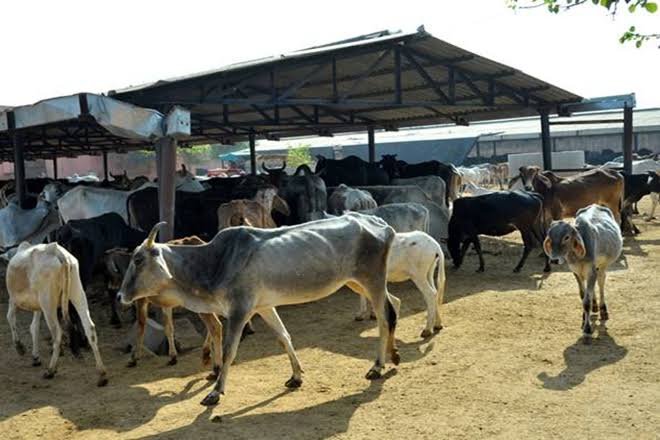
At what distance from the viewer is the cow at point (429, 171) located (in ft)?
57.3

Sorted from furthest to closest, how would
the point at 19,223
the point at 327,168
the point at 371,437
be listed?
the point at 327,168, the point at 19,223, the point at 371,437

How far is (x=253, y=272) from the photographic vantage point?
5.87 m

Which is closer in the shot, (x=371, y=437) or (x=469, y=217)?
(x=371, y=437)

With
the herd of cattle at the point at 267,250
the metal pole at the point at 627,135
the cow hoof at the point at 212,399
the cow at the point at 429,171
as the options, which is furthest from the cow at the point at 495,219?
the cow hoof at the point at 212,399

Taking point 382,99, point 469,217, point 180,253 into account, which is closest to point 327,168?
point 382,99

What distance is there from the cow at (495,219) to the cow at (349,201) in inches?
62.3

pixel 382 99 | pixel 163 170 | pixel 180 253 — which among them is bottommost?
pixel 180 253

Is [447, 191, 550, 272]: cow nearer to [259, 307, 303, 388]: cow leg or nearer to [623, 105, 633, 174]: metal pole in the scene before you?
[623, 105, 633, 174]: metal pole

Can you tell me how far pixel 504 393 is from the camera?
569cm

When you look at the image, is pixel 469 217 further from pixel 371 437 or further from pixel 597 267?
pixel 371 437

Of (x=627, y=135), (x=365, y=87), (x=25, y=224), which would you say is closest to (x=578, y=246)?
(x=365, y=87)

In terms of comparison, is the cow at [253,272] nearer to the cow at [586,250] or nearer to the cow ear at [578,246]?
the cow at [586,250]

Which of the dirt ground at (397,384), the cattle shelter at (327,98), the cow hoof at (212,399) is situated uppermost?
the cattle shelter at (327,98)

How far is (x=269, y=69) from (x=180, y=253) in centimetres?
502
